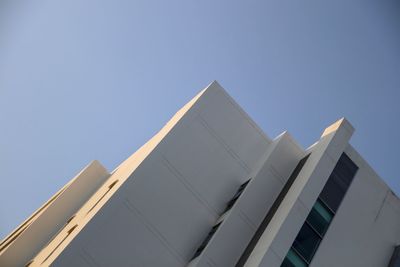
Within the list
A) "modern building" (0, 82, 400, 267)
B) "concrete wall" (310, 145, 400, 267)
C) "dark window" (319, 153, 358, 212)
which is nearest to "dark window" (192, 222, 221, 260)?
"modern building" (0, 82, 400, 267)

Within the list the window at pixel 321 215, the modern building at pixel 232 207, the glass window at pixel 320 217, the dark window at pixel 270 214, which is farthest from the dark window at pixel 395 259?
the dark window at pixel 270 214

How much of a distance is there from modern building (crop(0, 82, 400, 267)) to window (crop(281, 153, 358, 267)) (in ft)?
0.17

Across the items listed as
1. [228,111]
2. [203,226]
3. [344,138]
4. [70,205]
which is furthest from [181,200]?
[70,205]

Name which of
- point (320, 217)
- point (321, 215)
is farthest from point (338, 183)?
point (320, 217)

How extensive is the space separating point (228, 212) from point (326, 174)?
503 centimetres

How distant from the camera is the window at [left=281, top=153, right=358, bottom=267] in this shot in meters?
26.4

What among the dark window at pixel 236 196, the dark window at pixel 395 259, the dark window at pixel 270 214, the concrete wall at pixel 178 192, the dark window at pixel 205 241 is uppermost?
the concrete wall at pixel 178 192

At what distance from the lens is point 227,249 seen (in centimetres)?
2681

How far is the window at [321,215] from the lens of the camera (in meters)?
26.4

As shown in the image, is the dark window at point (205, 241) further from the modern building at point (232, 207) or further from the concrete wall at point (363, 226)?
the concrete wall at point (363, 226)

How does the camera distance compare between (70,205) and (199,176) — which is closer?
(199,176)

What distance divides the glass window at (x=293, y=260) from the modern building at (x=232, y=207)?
0.04m

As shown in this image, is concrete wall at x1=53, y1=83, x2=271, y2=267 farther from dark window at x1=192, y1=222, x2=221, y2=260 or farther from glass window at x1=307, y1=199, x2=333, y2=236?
glass window at x1=307, y1=199, x2=333, y2=236

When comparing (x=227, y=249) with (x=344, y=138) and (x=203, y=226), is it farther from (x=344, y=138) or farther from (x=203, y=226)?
(x=344, y=138)
